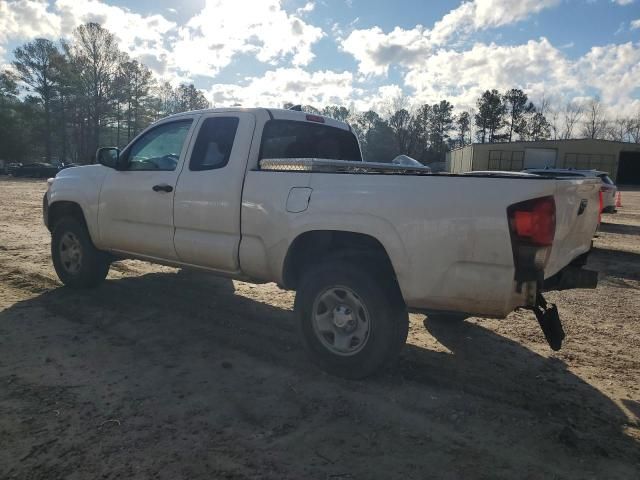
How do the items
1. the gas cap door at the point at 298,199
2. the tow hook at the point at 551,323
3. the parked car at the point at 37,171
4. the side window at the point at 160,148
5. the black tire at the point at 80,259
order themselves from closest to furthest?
the tow hook at the point at 551,323 < the gas cap door at the point at 298,199 < the side window at the point at 160,148 < the black tire at the point at 80,259 < the parked car at the point at 37,171

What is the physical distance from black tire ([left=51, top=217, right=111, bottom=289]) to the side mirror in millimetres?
913

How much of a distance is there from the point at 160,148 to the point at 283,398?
3.18 m

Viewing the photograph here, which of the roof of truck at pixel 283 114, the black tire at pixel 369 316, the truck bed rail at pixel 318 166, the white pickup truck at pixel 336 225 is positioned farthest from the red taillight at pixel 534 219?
the roof of truck at pixel 283 114

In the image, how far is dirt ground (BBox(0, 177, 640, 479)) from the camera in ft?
8.22

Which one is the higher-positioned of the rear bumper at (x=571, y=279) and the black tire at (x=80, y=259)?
the rear bumper at (x=571, y=279)

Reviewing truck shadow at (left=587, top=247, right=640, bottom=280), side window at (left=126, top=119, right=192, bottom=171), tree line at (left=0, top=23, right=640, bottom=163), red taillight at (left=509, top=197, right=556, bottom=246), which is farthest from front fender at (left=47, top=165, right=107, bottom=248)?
tree line at (left=0, top=23, right=640, bottom=163)

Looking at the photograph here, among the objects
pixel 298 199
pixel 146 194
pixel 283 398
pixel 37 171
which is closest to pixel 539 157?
pixel 37 171

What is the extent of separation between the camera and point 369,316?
3383 mm

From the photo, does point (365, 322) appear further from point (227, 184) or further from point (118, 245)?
point (118, 245)

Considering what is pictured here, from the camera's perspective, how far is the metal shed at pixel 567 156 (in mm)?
46688

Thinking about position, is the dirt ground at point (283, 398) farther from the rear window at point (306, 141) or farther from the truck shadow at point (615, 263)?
the truck shadow at point (615, 263)

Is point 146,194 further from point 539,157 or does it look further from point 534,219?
point 539,157

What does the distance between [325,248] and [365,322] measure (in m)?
0.73

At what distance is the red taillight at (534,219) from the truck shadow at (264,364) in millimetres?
1198
